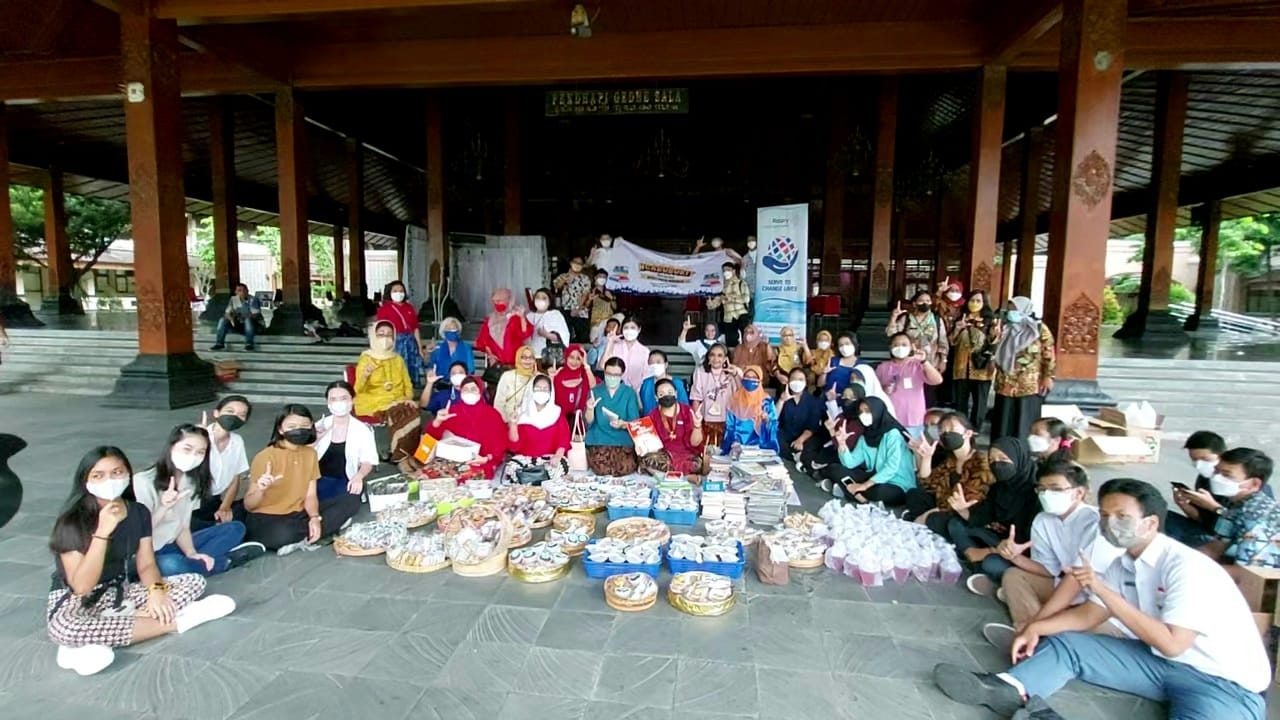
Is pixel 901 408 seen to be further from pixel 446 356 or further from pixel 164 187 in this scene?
pixel 164 187

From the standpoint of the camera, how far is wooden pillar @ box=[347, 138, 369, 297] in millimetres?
15414

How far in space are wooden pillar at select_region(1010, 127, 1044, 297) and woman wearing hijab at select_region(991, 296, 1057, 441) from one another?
28.4 feet

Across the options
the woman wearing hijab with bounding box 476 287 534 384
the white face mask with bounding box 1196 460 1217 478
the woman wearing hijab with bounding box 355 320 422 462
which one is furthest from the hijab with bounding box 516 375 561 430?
the white face mask with bounding box 1196 460 1217 478

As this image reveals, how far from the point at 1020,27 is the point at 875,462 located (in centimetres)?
657

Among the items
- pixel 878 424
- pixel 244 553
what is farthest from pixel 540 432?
pixel 878 424

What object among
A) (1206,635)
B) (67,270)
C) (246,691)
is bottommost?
(246,691)

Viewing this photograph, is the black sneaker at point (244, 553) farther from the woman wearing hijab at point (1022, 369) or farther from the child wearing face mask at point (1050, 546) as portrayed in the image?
the woman wearing hijab at point (1022, 369)

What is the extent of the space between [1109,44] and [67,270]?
2265cm

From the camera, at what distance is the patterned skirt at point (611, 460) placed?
5578 millimetres

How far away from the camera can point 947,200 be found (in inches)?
721

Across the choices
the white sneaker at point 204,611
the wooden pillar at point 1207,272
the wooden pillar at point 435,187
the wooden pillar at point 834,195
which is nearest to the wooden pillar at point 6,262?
the wooden pillar at point 435,187

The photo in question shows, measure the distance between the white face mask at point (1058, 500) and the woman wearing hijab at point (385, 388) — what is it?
510 cm

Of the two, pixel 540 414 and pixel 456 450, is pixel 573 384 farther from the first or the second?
pixel 456 450

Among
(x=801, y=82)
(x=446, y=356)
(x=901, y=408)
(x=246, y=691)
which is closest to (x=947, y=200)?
(x=801, y=82)
